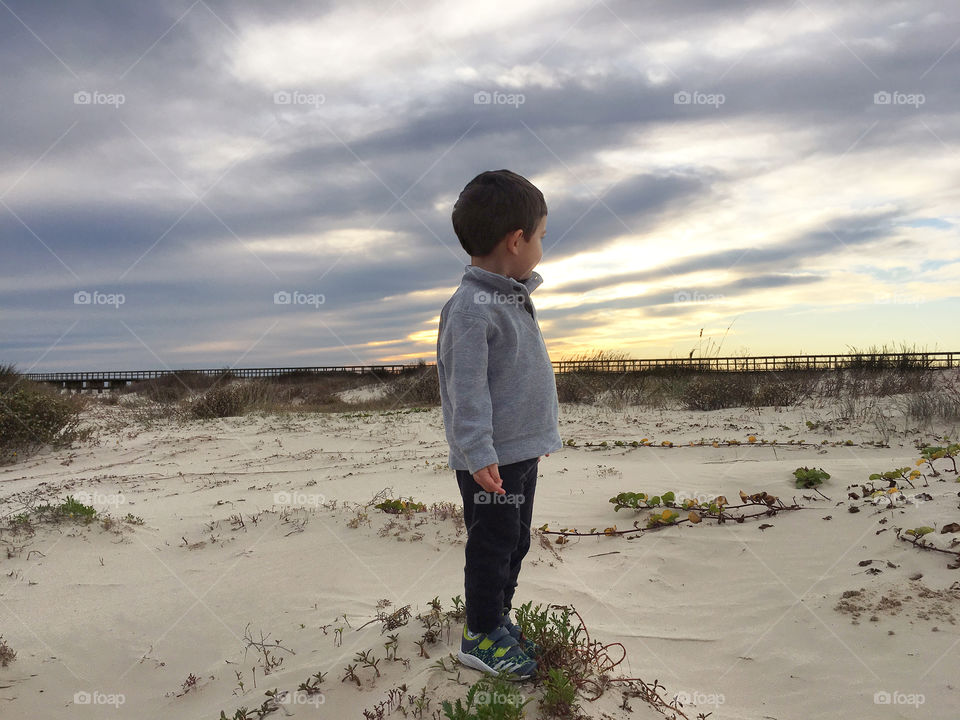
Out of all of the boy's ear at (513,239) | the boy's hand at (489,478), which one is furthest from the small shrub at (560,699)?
the boy's ear at (513,239)

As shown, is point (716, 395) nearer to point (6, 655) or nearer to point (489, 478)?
point (489, 478)

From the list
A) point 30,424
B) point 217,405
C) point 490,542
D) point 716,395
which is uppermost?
point 217,405

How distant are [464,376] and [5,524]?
17.3ft

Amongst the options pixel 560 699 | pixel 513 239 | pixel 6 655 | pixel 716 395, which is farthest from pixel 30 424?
pixel 716 395

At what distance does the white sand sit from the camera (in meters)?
2.96

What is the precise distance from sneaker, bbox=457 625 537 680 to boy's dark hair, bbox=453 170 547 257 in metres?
1.60

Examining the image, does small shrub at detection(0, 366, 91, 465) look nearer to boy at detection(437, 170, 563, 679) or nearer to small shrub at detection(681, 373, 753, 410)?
boy at detection(437, 170, 563, 679)

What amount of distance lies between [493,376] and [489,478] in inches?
18.3

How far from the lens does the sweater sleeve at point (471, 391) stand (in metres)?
2.43

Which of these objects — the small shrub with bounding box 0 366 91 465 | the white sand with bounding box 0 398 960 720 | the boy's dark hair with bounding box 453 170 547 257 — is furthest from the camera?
the small shrub with bounding box 0 366 91 465

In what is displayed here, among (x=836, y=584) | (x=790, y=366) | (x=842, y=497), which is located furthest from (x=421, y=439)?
(x=790, y=366)

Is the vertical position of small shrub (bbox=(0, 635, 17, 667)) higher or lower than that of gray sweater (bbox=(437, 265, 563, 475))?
lower

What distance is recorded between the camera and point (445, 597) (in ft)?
12.7

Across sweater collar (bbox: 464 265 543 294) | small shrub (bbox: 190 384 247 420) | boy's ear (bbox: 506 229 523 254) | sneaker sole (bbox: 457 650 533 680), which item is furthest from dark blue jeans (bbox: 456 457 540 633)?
small shrub (bbox: 190 384 247 420)
